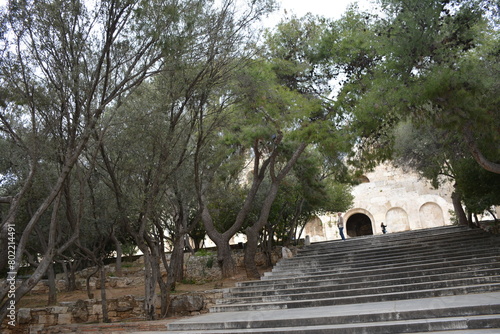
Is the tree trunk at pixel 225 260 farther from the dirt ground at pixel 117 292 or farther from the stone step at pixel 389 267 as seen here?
the stone step at pixel 389 267

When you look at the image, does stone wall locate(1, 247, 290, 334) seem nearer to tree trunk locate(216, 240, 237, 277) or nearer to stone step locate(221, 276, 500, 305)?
stone step locate(221, 276, 500, 305)

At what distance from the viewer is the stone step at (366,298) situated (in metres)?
8.23

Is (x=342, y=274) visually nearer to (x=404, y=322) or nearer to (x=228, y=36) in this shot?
(x=404, y=322)

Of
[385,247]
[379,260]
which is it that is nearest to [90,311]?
[379,260]

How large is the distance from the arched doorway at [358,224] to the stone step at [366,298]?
25021mm

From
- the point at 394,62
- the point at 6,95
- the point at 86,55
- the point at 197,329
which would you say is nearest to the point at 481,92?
the point at 394,62

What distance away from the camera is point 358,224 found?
34.7 m

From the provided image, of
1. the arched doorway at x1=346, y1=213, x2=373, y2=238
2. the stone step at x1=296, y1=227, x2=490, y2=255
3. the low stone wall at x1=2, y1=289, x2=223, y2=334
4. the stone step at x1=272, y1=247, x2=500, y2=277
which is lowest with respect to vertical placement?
the low stone wall at x1=2, y1=289, x2=223, y2=334

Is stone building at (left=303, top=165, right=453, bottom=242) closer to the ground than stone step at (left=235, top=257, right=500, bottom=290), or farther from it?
farther from it

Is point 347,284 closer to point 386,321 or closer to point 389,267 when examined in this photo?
point 389,267

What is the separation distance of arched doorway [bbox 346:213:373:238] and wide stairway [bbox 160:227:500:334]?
643 inches

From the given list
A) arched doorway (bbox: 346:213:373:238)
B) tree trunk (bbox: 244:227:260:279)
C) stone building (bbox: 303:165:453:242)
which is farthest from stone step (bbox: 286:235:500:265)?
arched doorway (bbox: 346:213:373:238)

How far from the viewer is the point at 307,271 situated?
13.6 meters

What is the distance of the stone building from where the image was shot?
29938 millimetres
